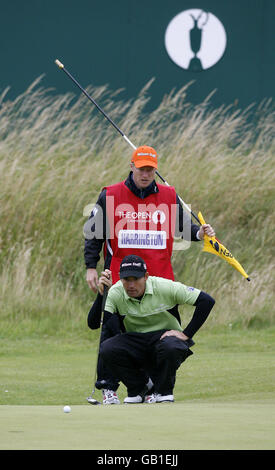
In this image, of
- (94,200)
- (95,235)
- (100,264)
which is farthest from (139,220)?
(94,200)

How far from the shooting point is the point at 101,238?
727cm

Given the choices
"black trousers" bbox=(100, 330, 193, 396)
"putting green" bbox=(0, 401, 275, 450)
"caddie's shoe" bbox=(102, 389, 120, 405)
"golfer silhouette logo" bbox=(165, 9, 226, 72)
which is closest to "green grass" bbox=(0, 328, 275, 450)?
"putting green" bbox=(0, 401, 275, 450)

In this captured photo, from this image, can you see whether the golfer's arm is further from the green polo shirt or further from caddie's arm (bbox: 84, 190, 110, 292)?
caddie's arm (bbox: 84, 190, 110, 292)

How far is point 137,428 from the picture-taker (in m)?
4.03

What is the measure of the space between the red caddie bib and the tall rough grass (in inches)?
183

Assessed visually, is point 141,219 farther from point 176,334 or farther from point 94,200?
point 94,200

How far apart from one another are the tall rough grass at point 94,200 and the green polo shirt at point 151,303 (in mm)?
4947

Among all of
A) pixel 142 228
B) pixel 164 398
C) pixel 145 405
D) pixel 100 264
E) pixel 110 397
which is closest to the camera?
pixel 145 405

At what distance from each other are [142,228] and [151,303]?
0.66 m

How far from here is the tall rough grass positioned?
39.8ft

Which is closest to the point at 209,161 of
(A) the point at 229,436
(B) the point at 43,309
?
(B) the point at 43,309

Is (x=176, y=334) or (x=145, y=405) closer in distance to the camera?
(x=145, y=405)

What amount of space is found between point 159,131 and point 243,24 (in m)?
3.94

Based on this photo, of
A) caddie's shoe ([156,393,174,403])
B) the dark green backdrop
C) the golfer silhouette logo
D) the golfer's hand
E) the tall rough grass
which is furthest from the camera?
the dark green backdrop
